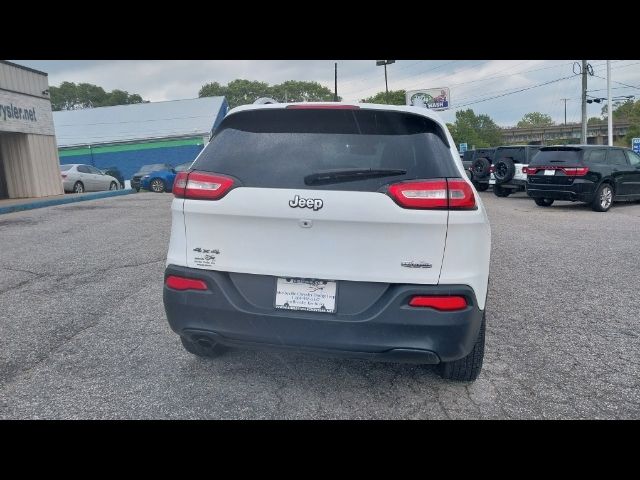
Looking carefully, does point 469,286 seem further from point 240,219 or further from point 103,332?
point 103,332

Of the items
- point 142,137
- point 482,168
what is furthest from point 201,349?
point 142,137

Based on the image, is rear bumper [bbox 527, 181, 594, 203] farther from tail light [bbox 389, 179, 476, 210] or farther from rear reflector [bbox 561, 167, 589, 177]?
tail light [bbox 389, 179, 476, 210]

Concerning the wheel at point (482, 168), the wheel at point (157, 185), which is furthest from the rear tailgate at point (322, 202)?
the wheel at point (157, 185)

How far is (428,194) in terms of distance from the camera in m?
2.54

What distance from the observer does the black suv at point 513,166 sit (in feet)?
53.5

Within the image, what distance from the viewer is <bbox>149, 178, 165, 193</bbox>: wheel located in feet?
73.6

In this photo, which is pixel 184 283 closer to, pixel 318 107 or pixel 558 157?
pixel 318 107

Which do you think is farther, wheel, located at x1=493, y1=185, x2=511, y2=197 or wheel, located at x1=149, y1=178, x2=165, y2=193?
wheel, located at x1=149, y1=178, x2=165, y2=193

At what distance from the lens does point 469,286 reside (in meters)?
2.62

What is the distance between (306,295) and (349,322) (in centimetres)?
28

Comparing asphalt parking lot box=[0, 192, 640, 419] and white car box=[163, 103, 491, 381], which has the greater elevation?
white car box=[163, 103, 491, 381]

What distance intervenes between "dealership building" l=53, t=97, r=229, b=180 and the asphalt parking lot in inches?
1223

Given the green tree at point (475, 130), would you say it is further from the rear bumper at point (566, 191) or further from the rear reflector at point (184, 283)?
the rear reflector at point (184, 283)

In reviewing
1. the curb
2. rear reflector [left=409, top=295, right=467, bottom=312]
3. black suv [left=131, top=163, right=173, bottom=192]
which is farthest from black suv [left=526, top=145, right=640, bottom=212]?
black suv [left=131, top=163, right=173, bottom=192]
